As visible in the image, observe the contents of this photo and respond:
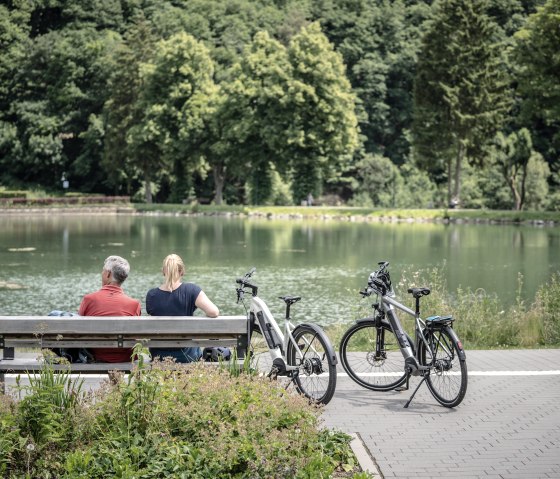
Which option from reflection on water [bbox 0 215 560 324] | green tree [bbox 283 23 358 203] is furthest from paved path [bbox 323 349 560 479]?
A: green tree [bbox 283 23 358 203]

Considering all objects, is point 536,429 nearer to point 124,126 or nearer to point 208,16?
point 124,126

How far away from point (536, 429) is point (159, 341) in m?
2.89

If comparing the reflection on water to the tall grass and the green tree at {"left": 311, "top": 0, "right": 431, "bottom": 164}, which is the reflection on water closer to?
the tall grass

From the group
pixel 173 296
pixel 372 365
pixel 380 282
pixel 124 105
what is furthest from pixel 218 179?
pixel 173 296

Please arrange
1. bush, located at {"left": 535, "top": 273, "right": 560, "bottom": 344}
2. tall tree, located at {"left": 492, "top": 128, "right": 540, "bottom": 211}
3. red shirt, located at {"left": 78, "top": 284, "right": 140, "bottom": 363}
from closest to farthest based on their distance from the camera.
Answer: red shirt, located at {"left": 78, "top": 284, "right": 140, "bottom": 363} < bush, located at {"left": 535, "top": 273, "right": 560, "bottom": 344} < tall tree, located at {"left": 492, "top": 128, "right": 540, "bottom": 211}

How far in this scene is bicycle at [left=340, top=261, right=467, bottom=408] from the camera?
7.39 m

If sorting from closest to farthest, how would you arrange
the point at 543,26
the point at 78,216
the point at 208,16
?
1. the point at 543,26
2. the point at 78,216
3. the point at 208,16

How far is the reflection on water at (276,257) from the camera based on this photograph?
21266 mm

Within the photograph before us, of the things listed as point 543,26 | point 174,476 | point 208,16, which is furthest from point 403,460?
point 208,16

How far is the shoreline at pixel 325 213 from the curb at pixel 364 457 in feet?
163

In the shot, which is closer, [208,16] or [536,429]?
[536,429]

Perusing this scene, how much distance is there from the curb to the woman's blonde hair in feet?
7.16

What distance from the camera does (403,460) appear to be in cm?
588

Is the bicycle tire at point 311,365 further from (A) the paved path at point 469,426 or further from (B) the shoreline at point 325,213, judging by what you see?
(B) the shoreline at point 325,213
